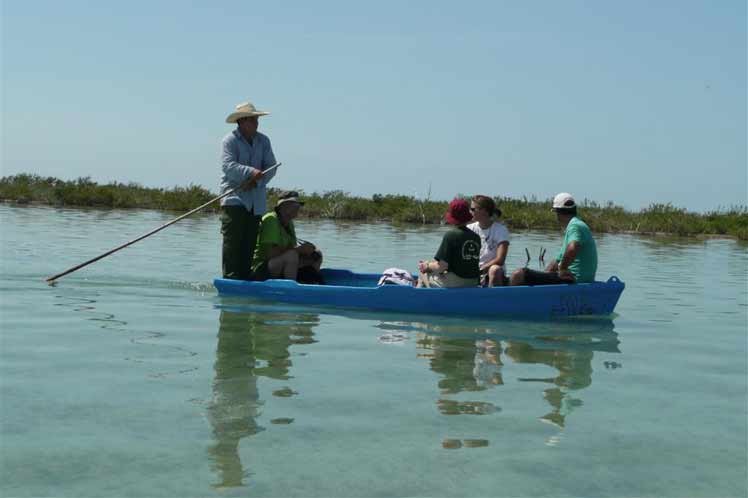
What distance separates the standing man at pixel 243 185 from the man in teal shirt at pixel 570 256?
3192 millimetres

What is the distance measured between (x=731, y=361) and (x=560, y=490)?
399cm

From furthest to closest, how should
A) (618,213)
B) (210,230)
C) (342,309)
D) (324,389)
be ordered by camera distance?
1. (618,213)
2. (210,230)
3. (342,309)
4. (324,389)

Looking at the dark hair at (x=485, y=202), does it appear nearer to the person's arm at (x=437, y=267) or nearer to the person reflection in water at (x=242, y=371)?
the person's arm at (x=437, y=267)

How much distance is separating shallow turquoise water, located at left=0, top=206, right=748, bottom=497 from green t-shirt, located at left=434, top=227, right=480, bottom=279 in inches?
20.9

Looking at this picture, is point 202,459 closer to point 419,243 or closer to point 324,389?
point 324,389

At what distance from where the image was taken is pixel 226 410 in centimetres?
500

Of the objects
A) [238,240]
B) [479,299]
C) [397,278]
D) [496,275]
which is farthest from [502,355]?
[238,240]

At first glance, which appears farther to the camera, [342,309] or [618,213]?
[618,213]

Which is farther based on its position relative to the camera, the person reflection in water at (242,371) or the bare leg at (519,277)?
the bare leg at (519,277)

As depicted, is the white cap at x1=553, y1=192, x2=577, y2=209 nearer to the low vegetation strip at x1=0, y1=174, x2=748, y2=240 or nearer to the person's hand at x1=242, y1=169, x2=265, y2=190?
the person's hand at x1=242, y1=169, x2=265, y2=190

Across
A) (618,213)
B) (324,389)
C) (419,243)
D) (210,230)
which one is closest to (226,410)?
(324,389)

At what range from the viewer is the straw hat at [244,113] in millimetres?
10031

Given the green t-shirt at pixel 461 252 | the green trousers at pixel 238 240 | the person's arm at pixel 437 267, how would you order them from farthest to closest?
1. the green trousers at pixel 238 240
2. the person's arm at pixel 437 267
3. the green t-shirt at pixel 461 252

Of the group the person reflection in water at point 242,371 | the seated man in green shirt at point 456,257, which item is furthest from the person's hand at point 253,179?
the seated man in green shirt at point 456,257
